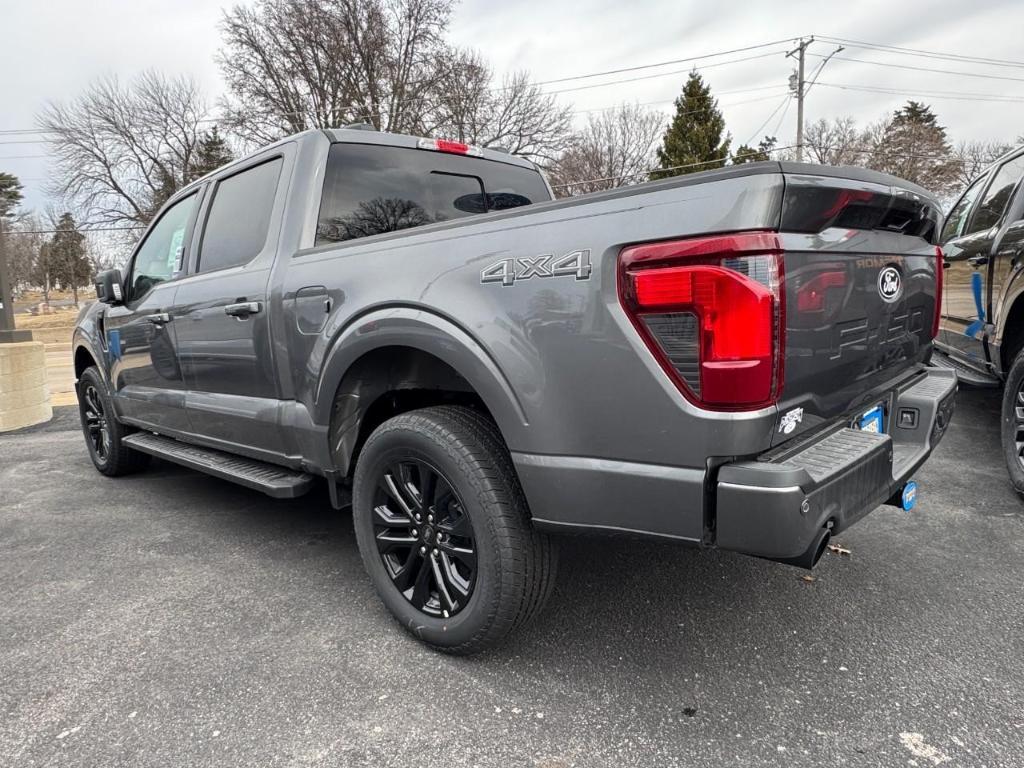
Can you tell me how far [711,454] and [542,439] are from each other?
1.59ft

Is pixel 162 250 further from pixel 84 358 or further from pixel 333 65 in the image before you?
pixel 333 65

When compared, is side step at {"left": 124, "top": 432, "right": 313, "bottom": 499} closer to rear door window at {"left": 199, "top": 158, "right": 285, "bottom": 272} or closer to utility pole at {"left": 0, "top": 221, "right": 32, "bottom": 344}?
rear door window at {"left": 199, "top": 158, "right": 285, "bottom": 272}

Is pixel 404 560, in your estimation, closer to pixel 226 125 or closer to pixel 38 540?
pixel 38 540

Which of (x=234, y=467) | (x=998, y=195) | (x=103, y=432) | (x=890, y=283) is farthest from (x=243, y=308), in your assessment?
(x=998, y=195)

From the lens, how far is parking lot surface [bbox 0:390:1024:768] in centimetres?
186

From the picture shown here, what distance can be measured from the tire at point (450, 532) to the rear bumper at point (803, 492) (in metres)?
0.65

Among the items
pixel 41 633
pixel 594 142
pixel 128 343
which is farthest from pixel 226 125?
pixel 41 633

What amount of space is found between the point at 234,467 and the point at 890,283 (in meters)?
2.95

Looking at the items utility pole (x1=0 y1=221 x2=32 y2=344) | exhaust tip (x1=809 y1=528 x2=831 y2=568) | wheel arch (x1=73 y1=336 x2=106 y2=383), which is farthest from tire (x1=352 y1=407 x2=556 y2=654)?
utility pole (x1=0 y1=221 x2=32 y2=344)

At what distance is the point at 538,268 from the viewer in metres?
1.87

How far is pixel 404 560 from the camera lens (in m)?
2.52

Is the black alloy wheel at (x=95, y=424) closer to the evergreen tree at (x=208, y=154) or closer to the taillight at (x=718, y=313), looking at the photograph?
the taillight at (x=718, y=313)

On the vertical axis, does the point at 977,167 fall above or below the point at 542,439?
above

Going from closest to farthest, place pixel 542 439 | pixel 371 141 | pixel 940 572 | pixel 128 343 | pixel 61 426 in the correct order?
pixel 542 439 < pixel 940 572 < pixel 371 141 < pixel 128 343 < pixel 61 426
